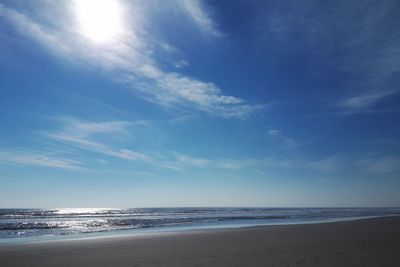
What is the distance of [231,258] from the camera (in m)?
9.55

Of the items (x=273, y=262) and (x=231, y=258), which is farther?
(x=231, y=258)

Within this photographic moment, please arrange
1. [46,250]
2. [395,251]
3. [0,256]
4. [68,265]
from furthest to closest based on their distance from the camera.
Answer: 1. [46,250]
2. [0,256]
3. [395,251]
4. [68,265]

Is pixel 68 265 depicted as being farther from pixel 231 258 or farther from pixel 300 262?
pixel 300 262

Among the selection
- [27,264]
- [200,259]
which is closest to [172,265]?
[200,259]

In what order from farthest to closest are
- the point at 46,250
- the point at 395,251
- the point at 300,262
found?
1. the point at 46,250
2. the point at 395,251
3. the point at 300,262

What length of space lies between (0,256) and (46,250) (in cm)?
167

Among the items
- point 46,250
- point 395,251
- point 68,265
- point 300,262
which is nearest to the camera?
point 300,262

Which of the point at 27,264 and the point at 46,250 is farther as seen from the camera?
the point at 46,250

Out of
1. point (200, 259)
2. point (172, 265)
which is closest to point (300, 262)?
point (200, 259)

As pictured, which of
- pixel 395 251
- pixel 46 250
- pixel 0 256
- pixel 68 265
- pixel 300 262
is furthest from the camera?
pixel 46 250

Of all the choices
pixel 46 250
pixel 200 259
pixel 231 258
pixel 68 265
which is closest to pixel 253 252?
pixel 231 258

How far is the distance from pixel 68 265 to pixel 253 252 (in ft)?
20.0

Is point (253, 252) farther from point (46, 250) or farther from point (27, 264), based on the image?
point (46, 250)

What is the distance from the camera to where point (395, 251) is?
33.5 ft
